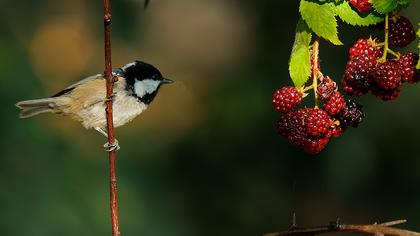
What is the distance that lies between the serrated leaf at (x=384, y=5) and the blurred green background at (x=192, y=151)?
279 centimetres

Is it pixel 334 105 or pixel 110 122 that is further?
pixel 110 122

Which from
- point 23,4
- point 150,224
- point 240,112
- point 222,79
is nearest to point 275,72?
point 240,112

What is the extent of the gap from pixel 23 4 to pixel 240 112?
1.78m

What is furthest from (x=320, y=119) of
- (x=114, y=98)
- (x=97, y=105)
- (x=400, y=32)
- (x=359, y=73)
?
(x=97, y=105)

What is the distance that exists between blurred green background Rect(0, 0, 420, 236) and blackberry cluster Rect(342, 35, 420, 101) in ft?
8.76

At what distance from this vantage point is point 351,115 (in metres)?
1.60

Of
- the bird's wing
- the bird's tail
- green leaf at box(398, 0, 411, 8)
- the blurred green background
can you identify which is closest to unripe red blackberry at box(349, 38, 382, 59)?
green leaf at box(398, 0, 411, 8)

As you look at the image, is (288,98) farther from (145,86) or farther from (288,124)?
(145,86)

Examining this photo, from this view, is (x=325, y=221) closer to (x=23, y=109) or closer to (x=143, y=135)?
(x=143, y=135)

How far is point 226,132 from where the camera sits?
516cm

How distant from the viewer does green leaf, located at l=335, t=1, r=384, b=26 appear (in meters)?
1.56

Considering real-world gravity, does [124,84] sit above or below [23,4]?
below

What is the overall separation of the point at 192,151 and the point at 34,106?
6.57 ft

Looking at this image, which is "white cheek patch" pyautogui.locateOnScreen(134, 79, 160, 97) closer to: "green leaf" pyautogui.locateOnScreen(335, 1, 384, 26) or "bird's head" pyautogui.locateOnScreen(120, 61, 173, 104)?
"bird's head" pyautogui.locateOnScreen(120, 61, 173, 104)
